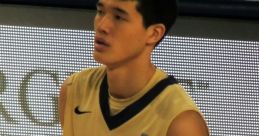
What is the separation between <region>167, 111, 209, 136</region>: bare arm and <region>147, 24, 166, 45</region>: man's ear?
0.13 m

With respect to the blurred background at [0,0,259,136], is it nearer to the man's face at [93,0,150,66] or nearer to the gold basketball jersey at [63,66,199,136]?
the gold basketball jersey at [63,66,199,136]

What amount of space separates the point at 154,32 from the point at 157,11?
1.5 inches

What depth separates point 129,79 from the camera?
104 cm

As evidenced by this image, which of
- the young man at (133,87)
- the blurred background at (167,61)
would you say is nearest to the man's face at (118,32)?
the young man at (133,87)

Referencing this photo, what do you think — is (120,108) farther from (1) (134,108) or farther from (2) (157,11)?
(2) (157,11)

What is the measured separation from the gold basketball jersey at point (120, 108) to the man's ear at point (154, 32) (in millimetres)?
67

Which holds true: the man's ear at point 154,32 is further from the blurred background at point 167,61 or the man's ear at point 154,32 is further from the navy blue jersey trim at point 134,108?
the blurred background at point 167,61

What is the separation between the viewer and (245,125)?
1.61 m

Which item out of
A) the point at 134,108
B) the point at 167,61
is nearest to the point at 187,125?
the point at 134,108

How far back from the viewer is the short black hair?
993 mm

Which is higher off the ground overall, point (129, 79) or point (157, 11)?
point (157, 11)

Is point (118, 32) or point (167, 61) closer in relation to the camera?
point (118, 32)

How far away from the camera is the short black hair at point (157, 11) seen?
3.26 feet

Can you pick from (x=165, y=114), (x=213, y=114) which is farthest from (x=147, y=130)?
(x=213, y=114)
